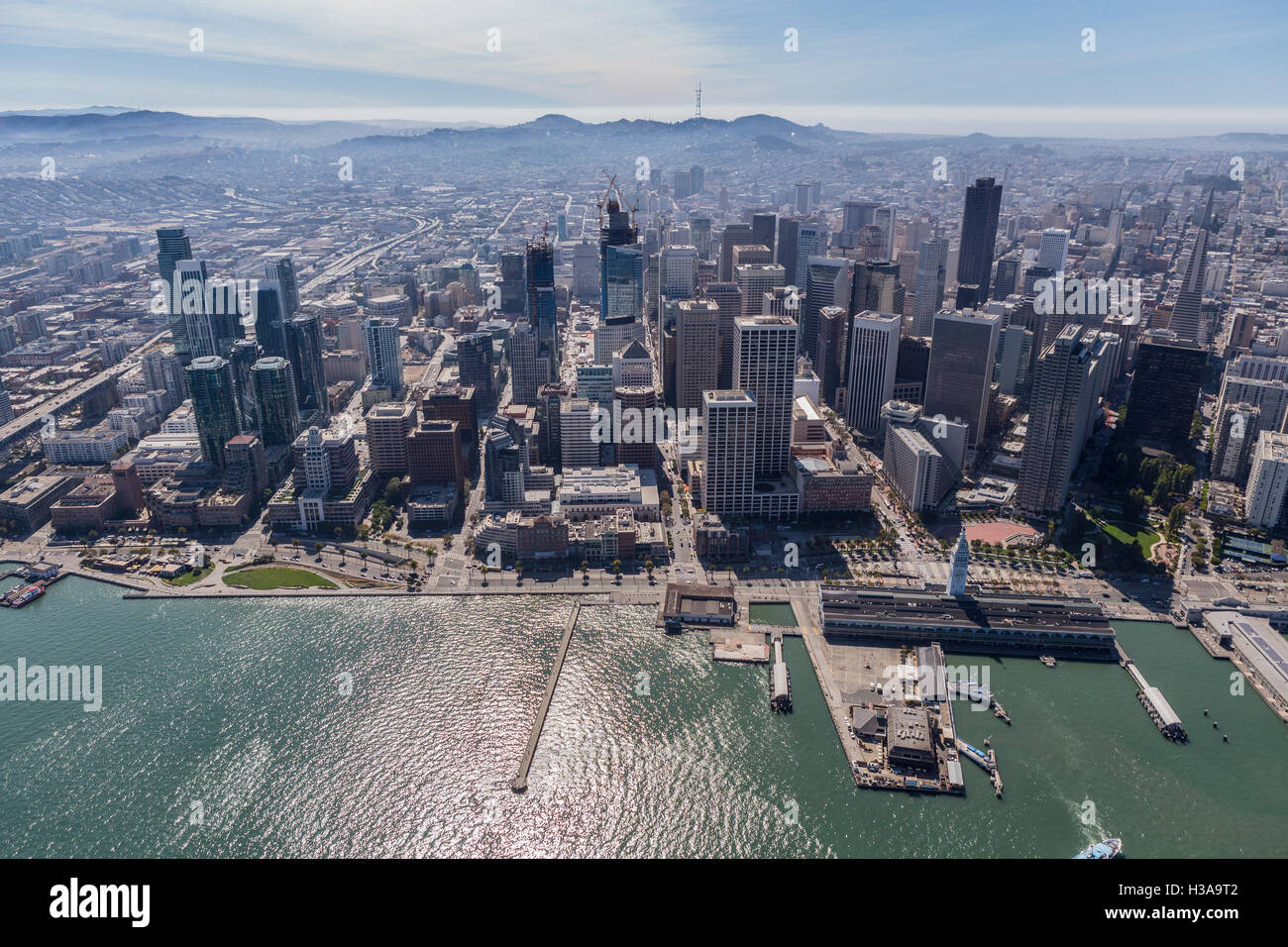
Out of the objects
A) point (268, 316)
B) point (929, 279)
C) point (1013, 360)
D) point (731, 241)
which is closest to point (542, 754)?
point (268, 316)

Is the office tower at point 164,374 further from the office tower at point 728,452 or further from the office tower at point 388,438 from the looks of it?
the office tower at point 728,452

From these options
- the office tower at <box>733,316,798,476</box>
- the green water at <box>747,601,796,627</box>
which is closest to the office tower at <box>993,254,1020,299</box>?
the office tower at <box>733,316,798,476</box>

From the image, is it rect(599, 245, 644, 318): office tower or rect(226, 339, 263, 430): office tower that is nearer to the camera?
rect(226, 339, 263, 430): office tower

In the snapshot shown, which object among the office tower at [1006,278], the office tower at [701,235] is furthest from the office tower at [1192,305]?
the office tower at [701,235]

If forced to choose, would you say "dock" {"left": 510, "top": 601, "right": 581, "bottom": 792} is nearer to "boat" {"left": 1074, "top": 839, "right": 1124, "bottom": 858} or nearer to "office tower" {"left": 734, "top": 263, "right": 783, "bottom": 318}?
"boat" {"left": 1074, "top": 839, "right": 1124, "bottom": 858}

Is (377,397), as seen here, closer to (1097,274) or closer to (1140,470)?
(1140,470)

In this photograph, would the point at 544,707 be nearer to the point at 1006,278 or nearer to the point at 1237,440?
the point at 1237,440
